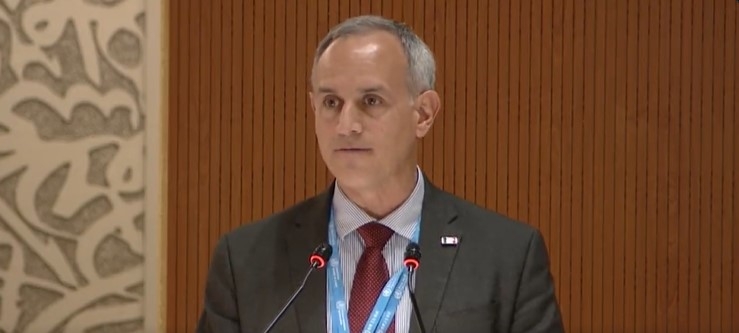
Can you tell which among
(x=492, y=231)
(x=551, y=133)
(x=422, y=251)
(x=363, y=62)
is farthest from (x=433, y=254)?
(x=551, y=133)

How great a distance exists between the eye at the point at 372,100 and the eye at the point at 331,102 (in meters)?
0.05

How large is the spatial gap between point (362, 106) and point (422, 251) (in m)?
0.27

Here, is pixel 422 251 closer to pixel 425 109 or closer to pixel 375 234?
pixel 375 234

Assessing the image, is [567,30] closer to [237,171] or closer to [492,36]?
[492,36]

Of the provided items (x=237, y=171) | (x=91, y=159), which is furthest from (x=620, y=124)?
(x=91, y=159)

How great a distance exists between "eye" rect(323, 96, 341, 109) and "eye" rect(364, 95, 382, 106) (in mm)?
49

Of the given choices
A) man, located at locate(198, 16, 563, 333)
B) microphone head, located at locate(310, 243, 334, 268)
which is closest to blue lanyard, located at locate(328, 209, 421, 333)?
man, located at locate(198, 16, 563, 333)

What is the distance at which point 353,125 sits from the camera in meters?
1.70

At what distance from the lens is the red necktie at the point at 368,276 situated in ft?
5.55

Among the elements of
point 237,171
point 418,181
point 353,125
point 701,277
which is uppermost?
point 353,125

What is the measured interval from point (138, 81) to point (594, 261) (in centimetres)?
158

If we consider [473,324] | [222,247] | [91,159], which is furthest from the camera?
[91,159]

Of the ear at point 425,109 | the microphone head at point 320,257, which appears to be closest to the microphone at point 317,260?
the microphone head at point 320,257

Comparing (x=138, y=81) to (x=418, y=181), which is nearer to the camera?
(x=418, y=181)
